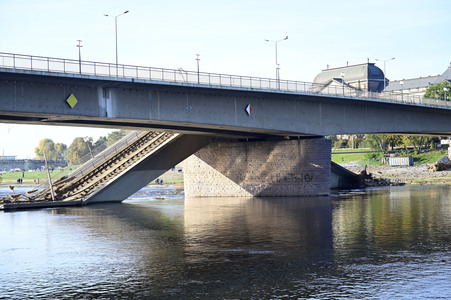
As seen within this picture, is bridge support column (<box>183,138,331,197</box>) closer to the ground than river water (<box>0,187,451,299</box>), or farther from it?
farther from it

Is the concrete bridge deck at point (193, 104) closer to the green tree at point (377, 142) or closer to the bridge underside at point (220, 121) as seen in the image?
the bridge underside at point (220, 121)

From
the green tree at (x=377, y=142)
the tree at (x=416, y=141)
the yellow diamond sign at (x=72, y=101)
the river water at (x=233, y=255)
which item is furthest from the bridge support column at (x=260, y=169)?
the green tree at (x=377, y=142)

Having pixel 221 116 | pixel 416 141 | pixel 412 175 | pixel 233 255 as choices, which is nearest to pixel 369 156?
pixel 416 141

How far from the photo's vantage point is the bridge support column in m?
67.1

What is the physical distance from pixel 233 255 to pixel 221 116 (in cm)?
3152

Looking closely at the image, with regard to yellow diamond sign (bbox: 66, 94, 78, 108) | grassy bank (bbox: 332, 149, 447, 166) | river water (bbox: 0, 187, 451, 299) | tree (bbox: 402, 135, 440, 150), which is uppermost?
yellow diamond sign (bbox: 66, 94, 78, 108)

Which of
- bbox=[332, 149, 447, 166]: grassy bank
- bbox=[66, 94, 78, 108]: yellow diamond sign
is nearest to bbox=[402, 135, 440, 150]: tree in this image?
bbox=[332, 149, 447, 166]: grassy bank

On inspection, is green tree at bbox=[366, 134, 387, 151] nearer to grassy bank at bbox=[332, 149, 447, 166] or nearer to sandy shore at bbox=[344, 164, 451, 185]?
grassy bank at bbox=[332, 149, 447, 166]

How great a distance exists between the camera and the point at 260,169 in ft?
230

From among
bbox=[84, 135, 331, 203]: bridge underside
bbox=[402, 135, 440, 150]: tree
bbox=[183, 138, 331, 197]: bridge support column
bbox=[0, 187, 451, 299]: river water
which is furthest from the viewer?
bbox=[402, 135, 440, 150]: tree

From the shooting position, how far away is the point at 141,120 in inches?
2106

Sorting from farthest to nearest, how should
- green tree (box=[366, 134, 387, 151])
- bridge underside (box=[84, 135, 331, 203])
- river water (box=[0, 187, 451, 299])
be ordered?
1. green tree (box=[366, 134, 387, 151])
2. bridge underside (box=[84, 135, 331, 203])
3. river water (box=[0, 187, 451, 299])

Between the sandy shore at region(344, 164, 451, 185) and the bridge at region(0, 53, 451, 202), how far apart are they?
36.4 feet

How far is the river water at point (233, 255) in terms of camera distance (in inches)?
853
